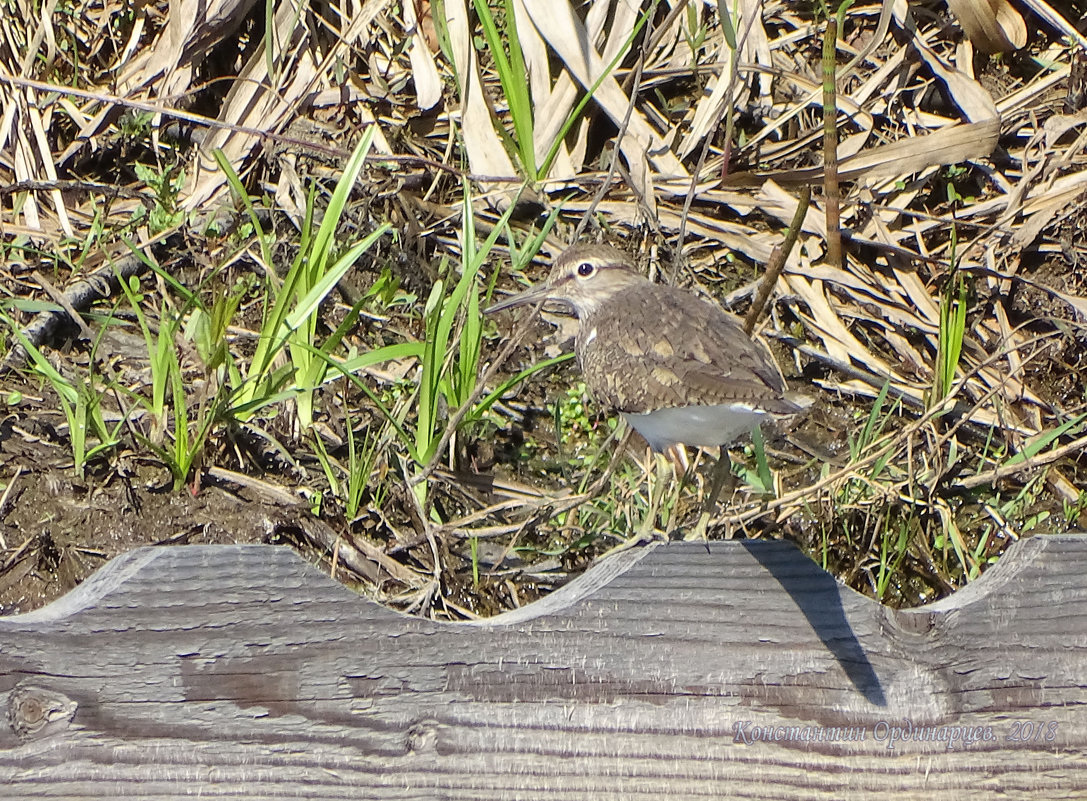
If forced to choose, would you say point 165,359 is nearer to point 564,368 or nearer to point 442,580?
point 442,580

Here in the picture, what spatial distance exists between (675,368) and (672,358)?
6 centimetres

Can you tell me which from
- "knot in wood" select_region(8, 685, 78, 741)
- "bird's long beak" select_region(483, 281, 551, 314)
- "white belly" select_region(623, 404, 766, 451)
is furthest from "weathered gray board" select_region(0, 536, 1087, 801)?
"bird's long beak" select_region(483, 281, 551, 314)

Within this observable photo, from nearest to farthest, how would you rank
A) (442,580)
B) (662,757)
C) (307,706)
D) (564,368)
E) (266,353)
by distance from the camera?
(307,706)
(662,757)
(442,580)
(266,353)
(564,368)

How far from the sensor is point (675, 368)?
3.66 m

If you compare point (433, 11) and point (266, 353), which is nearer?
point (266, 353)

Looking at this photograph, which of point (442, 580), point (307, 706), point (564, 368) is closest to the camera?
point (307, 706)

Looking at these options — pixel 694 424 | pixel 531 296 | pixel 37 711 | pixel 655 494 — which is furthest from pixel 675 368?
pixel 37 711

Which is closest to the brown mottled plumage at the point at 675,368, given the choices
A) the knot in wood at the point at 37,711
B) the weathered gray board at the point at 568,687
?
the weathered gray board at the point at 568,687

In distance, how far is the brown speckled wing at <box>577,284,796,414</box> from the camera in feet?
11.3

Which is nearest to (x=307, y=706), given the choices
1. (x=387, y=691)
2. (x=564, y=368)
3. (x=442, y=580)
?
(x=387, y=691)

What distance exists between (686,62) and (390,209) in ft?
4.68

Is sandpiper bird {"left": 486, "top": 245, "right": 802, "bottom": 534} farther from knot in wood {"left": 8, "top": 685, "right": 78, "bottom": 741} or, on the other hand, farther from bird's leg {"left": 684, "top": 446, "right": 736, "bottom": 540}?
knot in wood {"left": 8, "top": 685, "right": 78, "bottom": 741}

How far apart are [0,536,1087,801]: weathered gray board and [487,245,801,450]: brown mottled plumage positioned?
3.51 feet

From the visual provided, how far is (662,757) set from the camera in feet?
7.23
